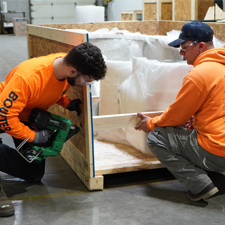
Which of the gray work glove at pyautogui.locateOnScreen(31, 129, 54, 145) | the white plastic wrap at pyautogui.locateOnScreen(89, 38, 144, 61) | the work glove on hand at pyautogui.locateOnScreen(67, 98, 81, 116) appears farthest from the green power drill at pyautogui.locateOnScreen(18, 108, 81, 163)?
the white plastic wrap at pyautogui.locateOnScreen(89, 38, 144, 61)

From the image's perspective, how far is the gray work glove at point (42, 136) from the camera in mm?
2648

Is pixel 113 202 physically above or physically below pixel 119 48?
below

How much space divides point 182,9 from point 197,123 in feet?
13.2

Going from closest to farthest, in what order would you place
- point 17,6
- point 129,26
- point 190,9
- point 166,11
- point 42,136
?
point 42,136
point 129,26
point 190,9
point 166,11
point 17,6

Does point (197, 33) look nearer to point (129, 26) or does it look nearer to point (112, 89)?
point (112, 89)

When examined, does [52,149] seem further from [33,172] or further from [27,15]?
[27,15]

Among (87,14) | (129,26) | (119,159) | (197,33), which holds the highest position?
(87,14)

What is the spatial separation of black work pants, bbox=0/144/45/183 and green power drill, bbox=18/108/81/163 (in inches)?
12.0

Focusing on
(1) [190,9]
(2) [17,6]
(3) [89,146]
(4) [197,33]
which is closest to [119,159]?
(3) [89,146]

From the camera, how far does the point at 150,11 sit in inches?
286

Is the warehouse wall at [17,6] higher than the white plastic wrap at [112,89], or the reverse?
the warehouse wall at [17,6]

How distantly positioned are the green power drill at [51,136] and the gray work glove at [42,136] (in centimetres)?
3

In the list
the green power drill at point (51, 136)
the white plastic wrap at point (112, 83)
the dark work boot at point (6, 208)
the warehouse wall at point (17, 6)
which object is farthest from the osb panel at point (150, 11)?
the warehouse wall at point (17, 6)

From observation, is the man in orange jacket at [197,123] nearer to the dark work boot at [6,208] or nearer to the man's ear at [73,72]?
the man's ear at [73,72]
